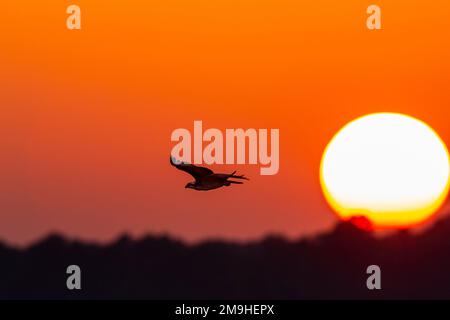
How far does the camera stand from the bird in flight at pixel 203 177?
32.9 metres

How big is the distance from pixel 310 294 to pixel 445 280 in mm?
5100

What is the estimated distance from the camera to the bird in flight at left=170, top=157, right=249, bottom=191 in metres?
32.9

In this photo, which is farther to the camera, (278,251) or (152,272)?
(152,272)

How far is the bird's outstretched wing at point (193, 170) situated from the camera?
32.8 m

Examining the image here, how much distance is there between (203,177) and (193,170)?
501 millimetres

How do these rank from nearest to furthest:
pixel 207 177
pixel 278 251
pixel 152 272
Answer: pixel 207 177 < pixel 278 251 < pixel 152 272

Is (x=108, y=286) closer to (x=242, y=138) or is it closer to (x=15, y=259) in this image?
(x=15, y=259)

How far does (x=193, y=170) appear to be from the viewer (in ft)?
109

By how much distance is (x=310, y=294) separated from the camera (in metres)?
51.8

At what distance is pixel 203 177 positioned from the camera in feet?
110

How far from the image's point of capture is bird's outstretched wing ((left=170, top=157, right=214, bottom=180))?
32844 mm
